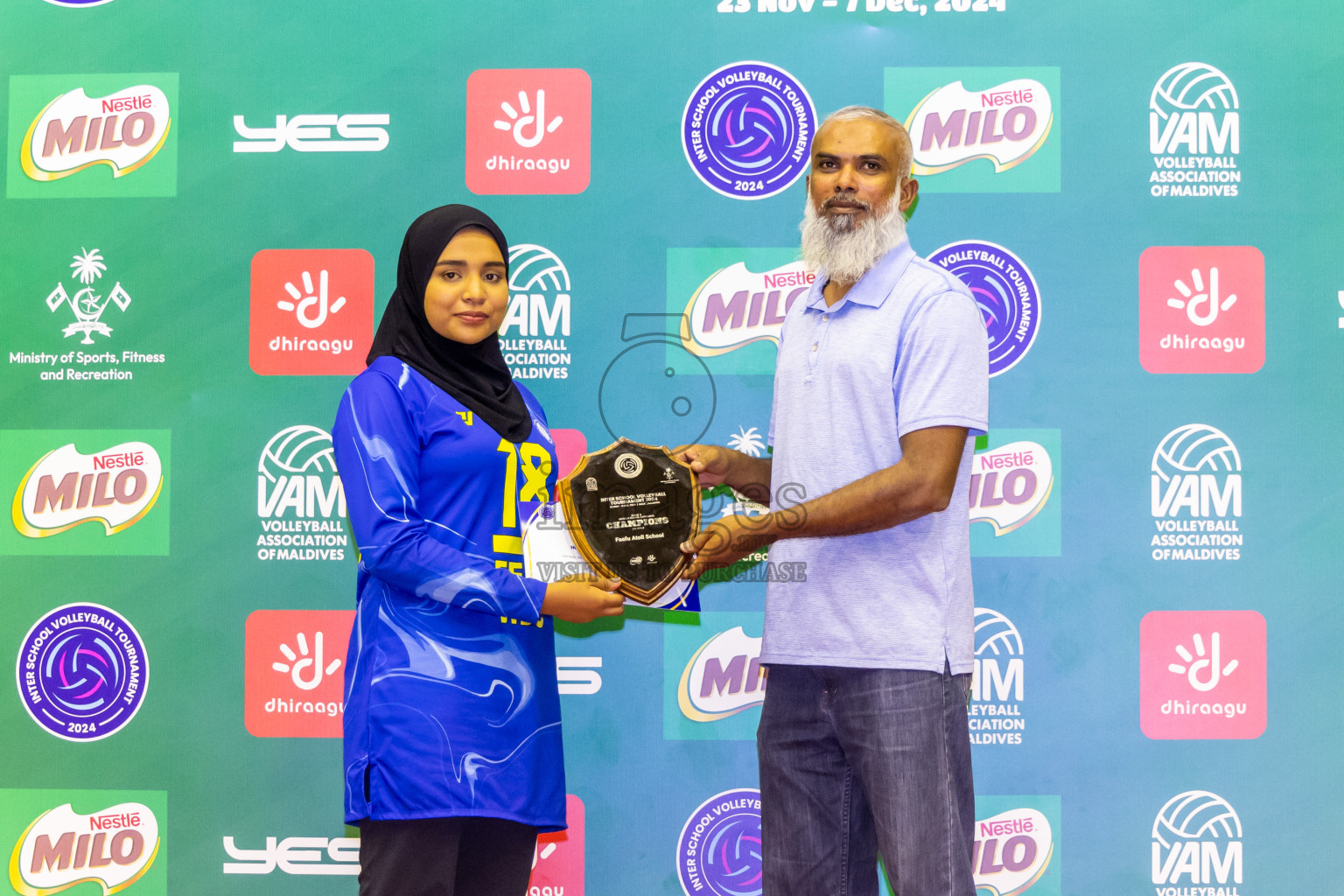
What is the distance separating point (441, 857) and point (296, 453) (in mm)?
1339

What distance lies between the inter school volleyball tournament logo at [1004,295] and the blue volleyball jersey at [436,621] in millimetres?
1457

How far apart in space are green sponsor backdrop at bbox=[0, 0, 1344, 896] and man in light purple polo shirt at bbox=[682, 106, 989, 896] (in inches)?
29.7

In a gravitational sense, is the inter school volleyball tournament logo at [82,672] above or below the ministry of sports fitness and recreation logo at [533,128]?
below

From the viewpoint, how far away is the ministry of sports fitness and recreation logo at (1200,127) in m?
2.68

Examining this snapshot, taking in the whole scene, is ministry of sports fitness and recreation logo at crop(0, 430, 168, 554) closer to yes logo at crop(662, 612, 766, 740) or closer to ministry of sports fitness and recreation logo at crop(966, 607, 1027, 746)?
yes logo at crop(662, 612, 766, 740)

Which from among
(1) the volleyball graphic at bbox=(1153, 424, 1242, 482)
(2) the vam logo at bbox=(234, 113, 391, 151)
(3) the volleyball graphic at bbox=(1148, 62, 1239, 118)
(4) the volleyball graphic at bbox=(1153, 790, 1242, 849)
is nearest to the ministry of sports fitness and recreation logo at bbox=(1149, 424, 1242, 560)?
(1) the volleyball graphic at bbox=(1153, 424, 1242, 482)

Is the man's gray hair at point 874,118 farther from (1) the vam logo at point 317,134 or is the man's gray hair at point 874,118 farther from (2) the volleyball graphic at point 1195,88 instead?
(1) the vam logo at point 317,134

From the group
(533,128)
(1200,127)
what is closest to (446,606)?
(533,128)

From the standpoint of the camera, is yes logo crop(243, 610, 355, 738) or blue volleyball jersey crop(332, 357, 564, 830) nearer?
blue volleyball jersey crop(332, 357, 564, 830)

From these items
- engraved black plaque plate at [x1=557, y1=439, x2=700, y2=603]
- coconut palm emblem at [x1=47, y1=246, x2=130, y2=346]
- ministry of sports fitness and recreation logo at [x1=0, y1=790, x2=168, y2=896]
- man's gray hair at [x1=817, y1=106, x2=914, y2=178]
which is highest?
man's gray hair at [x1=817, y1=106, x2=914, y2=178]

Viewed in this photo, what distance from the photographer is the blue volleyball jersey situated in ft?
6.12

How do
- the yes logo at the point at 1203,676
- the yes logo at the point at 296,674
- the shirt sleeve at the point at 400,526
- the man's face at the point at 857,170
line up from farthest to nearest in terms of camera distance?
the yes logo at the point at 296,674 → the yes logo at the point at 1203,676 → the man's face at the point at 857,170 → the shirt sleeve at the point at 400,526

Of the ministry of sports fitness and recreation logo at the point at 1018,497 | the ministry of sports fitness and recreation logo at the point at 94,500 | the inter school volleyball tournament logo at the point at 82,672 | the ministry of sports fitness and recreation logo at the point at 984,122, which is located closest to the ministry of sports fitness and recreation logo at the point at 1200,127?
the ministry of sports fitness and recreation logo at the point at 984,122

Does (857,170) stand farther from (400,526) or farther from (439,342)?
(400,526)
